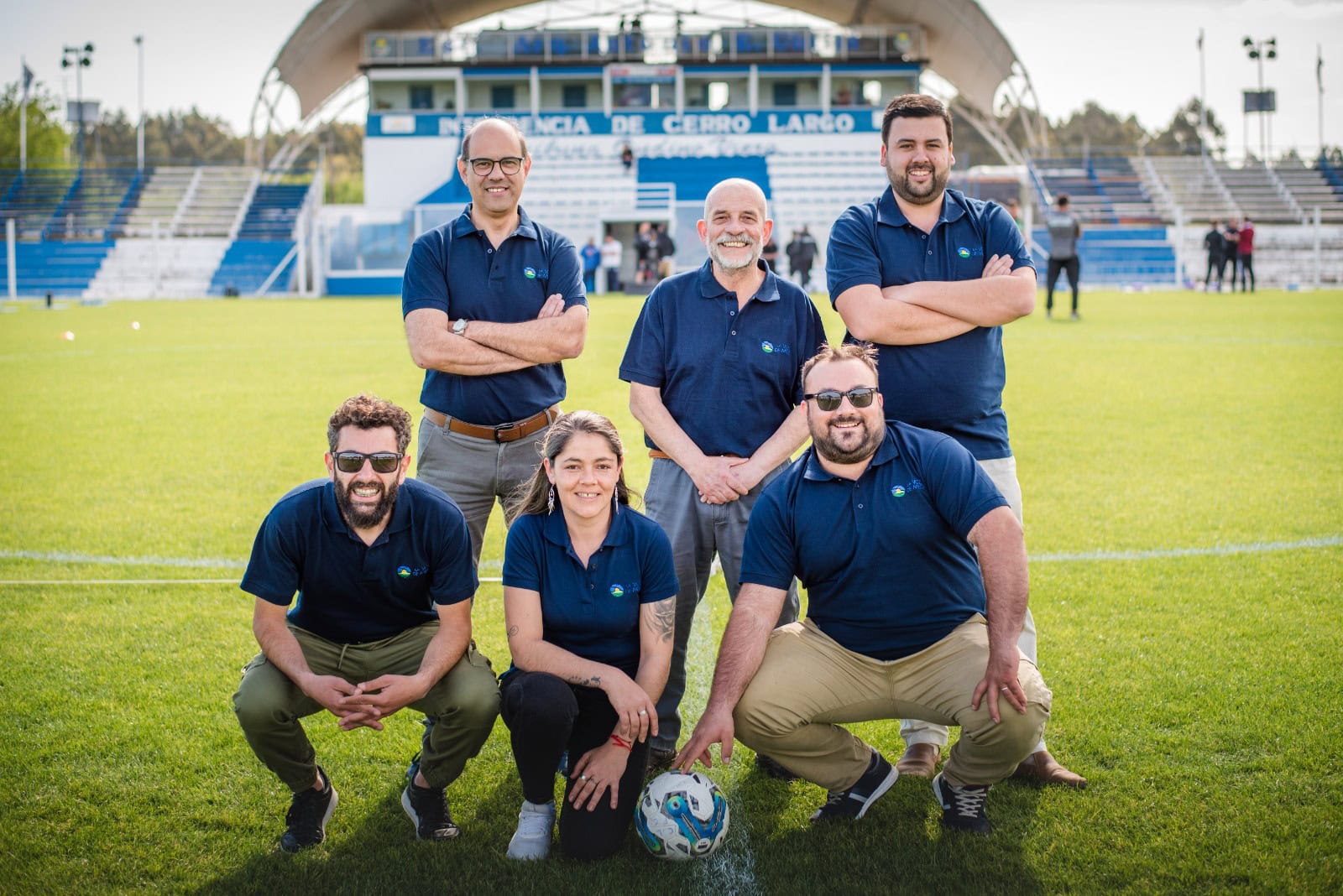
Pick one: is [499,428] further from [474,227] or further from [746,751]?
[746,751]

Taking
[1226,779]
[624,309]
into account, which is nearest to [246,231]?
[624,309]

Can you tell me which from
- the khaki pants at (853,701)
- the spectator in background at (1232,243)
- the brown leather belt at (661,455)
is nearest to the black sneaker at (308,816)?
the khaki pants at (853,701)

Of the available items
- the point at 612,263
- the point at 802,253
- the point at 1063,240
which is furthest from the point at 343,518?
the point at 612,263

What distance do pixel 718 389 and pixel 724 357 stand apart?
0.12 m

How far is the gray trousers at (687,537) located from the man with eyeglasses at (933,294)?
61 cm

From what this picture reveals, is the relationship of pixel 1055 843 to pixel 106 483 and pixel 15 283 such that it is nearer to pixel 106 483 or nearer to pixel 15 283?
pixel 106 483

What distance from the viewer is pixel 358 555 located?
3697 millimetres

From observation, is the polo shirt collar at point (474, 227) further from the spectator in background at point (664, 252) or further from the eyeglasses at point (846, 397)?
the spectator in background at point (664, 252)

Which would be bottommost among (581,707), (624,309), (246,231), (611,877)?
(611,877)

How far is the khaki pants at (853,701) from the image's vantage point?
357 cm

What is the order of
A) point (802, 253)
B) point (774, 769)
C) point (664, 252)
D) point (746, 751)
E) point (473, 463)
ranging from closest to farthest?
point (774, 769) < point (746, 751) < point (473, 463) < point (802, 253) < point (664, 252)

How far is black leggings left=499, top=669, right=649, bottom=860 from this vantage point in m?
3.45

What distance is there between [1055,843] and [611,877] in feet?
4.32

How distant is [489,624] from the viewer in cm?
Answer: 551
